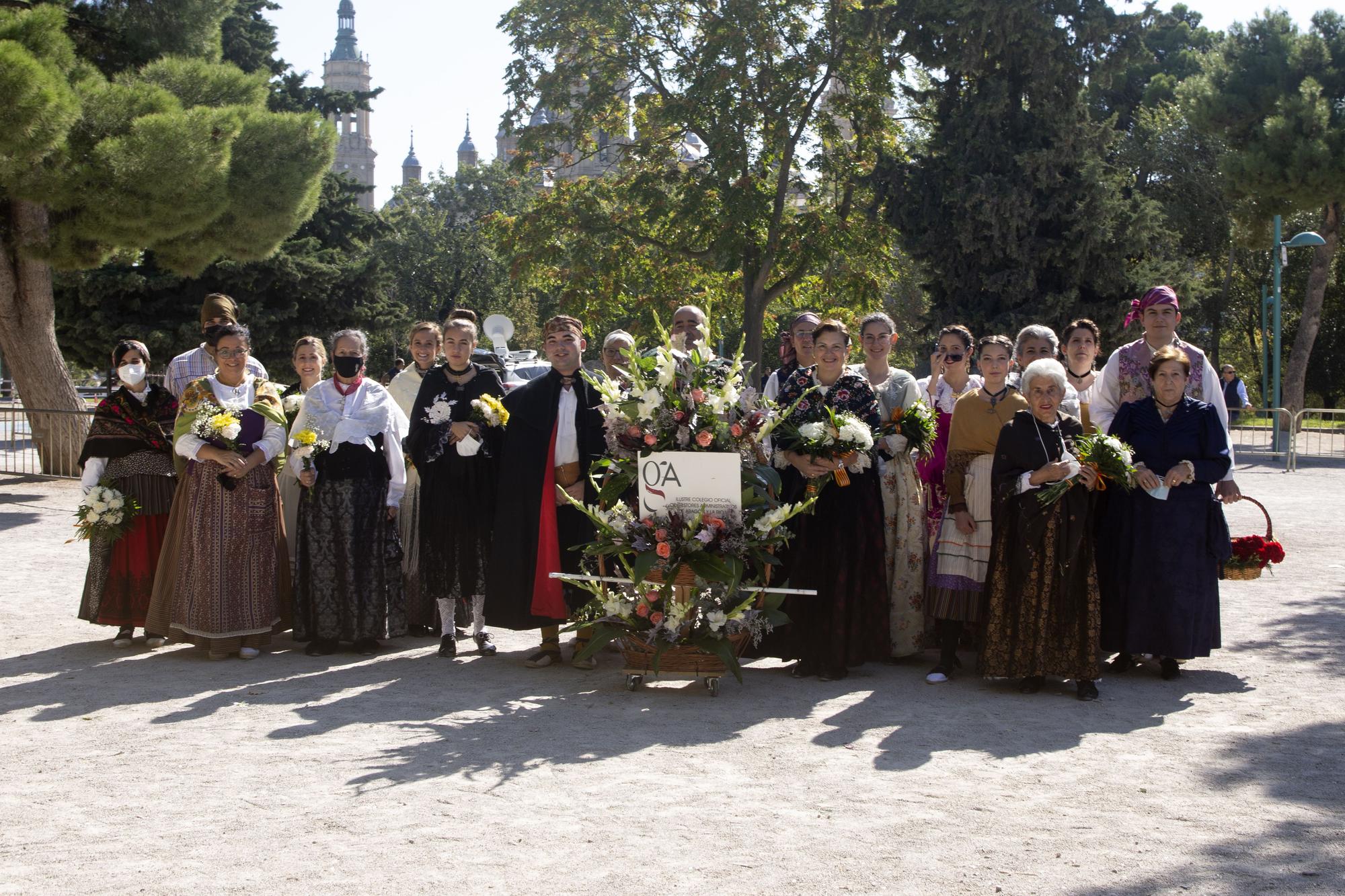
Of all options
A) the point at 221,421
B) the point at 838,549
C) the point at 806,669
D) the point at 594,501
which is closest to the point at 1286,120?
the point at 838,549

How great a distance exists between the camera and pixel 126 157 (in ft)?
53.0

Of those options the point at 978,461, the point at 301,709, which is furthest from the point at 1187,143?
the point at 301,709

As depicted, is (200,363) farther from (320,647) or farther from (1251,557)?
(1251,557)

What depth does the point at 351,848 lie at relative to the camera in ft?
14.3

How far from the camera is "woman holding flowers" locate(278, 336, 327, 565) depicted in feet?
26.9

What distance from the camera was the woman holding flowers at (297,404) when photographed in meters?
8.21

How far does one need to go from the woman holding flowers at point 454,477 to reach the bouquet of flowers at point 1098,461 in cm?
332

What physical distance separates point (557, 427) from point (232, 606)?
2.24m

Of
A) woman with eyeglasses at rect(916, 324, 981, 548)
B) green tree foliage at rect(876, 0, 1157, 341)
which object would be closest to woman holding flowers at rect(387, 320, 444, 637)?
woman with eyeglasses at rect(916, 324, 981, 548)

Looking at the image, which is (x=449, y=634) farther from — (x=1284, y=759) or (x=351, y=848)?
(x=1284, y=759)

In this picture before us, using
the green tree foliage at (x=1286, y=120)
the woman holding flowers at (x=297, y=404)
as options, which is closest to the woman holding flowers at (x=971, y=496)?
the woman holding flowers at (x=297, y=404)

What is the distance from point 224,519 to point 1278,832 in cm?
588

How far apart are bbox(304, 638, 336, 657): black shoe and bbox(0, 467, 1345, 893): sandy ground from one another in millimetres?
70

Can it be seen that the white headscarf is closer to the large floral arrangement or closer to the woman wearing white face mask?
the woman wearing white face mask
